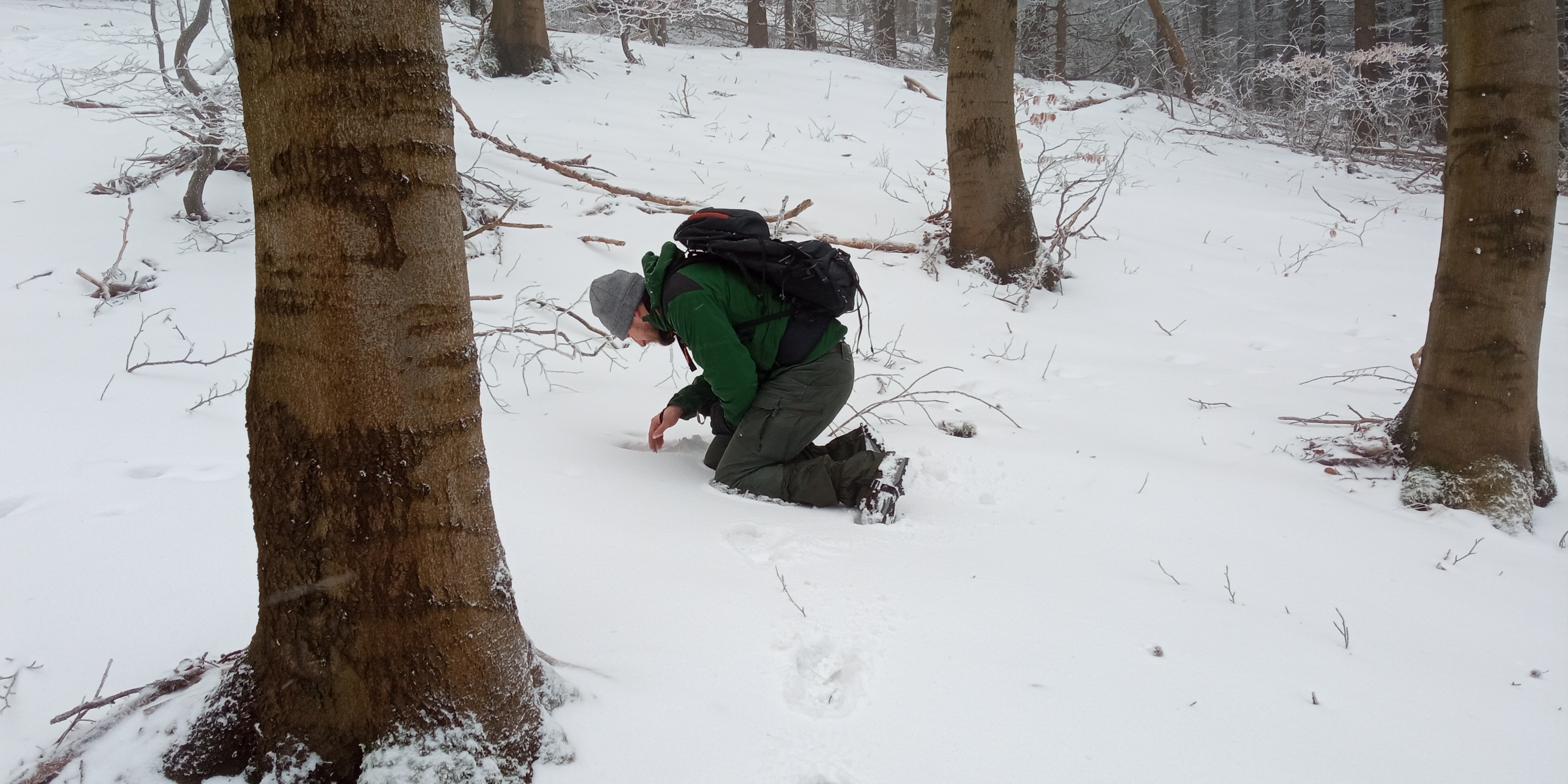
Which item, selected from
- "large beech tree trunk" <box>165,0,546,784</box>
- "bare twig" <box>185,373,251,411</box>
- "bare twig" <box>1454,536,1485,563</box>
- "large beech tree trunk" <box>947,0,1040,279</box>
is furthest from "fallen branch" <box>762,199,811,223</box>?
"large beech tree trunk" <box>165,0,546,784</box>

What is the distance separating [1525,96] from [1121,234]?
4461 millimetres

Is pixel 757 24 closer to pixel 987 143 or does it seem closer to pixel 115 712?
pixel 987 143

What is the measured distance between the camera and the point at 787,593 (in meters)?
2.29

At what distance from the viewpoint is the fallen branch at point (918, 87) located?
1260 centimetres

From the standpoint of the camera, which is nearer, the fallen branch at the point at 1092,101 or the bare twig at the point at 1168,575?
the bare twig at the point at 1168,575

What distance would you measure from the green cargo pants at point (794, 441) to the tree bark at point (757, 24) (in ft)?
49.5

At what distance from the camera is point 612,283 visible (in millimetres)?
3195

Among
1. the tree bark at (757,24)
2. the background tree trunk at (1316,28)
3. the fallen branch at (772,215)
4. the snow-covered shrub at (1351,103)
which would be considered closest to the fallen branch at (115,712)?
the fallen branch at (772,215)

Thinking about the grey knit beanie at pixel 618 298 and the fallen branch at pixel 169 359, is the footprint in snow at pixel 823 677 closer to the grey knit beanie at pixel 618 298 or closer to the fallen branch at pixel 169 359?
the grey knit beanie at pixel 618 298

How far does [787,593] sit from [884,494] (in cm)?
89

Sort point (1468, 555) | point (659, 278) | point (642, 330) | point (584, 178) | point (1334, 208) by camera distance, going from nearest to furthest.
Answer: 1. point (1468, 555)
2. point (659, 278)
3. point (642, 330)
4. point (584, 178)
5. point (1334, 208)

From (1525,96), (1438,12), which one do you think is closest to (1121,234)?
(1525,96)

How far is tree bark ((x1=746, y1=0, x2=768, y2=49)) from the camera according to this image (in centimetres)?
1689

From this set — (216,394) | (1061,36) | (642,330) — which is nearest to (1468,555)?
(642,330)
